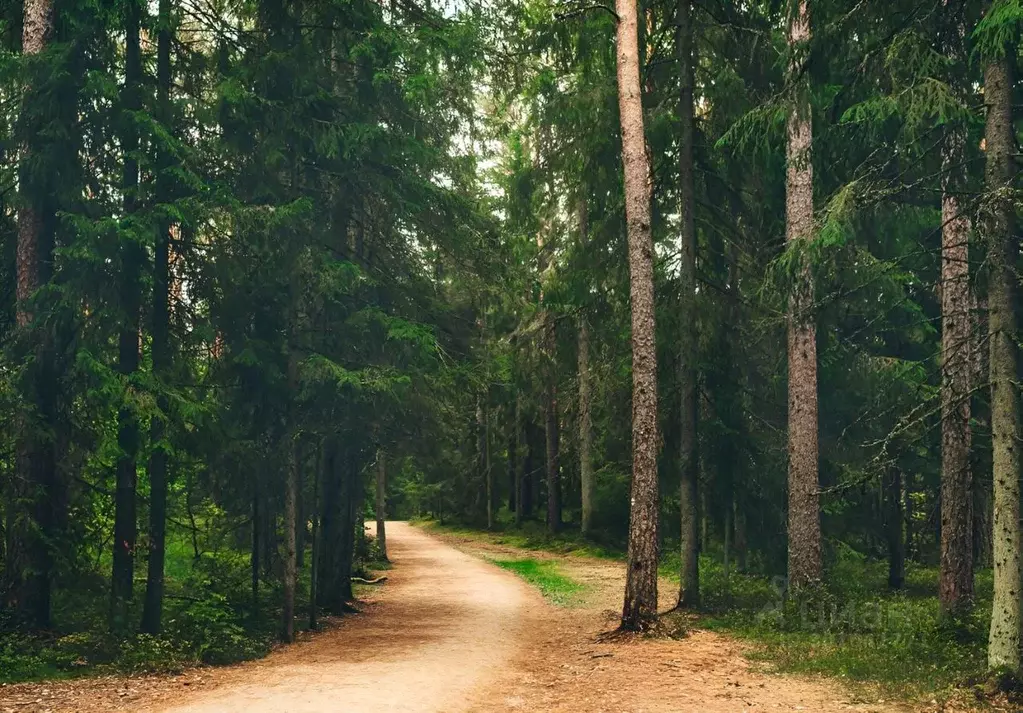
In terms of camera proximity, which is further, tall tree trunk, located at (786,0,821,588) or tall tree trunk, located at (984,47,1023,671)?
tall tree trunk, located at (786,0,821,588)

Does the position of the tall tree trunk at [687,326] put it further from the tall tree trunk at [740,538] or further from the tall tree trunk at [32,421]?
the tall tree trunk at [32,421]

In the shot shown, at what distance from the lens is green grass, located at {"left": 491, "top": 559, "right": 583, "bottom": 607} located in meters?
19.2

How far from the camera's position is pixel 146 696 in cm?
997

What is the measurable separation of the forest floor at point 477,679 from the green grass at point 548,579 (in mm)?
2691

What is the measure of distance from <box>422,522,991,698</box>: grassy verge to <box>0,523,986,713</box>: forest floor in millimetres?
534

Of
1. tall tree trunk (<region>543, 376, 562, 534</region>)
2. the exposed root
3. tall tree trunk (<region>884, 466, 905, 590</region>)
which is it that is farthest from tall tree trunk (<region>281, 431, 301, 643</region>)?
tall tree trunk (<region>543, 376, 562, 534</region>)

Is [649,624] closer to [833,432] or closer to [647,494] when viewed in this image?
[647,494]

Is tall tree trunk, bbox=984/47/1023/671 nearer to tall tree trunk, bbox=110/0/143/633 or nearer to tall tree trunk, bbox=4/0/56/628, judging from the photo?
tall tree trunk, bbox=110/0/143/633

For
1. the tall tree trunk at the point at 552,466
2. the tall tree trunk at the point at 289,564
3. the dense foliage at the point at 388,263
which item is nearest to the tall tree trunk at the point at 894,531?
the dense foliage at the point at 388,263

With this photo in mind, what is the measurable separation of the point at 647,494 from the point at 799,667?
327 centimetres

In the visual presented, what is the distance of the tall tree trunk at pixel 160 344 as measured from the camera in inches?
512

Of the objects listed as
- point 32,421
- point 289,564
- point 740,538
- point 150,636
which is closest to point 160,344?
point 32,421

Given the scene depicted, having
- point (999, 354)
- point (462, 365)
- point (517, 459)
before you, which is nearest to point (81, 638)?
point (462, 365)

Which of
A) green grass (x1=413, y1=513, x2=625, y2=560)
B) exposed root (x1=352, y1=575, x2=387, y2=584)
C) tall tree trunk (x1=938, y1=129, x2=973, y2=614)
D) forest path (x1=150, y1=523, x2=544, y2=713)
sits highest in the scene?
tall tree trunk (x1=938, y1=129, x2=973, y2=614)
